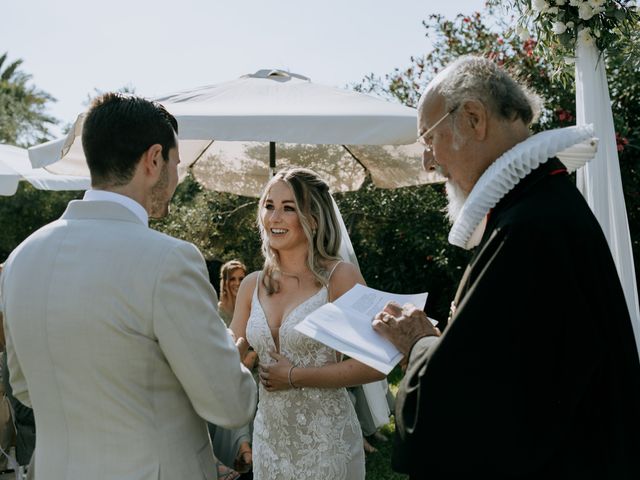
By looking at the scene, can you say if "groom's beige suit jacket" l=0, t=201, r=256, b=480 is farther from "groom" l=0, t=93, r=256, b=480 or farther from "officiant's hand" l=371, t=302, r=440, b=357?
"officiant's hand" l=371, t=302, r=440, b=357

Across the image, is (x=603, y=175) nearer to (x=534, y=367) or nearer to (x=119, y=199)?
(x=534, y=367)

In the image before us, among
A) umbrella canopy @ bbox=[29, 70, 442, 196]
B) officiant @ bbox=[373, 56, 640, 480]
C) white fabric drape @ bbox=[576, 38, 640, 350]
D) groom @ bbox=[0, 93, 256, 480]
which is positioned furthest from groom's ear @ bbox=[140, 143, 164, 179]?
white fabric drape @ bbox=[576, 38, 640, 350]

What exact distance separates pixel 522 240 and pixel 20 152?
7.79m

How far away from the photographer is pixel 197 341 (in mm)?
1929

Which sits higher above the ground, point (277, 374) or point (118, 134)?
point (118, 134)

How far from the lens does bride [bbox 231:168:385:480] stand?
10.2 ft

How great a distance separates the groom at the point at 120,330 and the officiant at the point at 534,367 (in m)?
0.65

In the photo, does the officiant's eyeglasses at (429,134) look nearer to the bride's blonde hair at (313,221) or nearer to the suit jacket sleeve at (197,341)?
the suit jacket sleeve at (197,341)

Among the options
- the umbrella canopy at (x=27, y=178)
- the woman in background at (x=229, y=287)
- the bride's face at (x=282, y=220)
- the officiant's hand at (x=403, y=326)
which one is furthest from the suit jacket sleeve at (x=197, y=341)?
the umbrella canopy at (x=27, y=178)

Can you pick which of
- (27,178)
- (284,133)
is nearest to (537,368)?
(284,133)

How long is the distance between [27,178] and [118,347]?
5.89 m

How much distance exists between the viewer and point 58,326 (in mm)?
1938

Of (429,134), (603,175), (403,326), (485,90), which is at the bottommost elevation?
(403,326)

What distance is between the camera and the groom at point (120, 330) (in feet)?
6.25
